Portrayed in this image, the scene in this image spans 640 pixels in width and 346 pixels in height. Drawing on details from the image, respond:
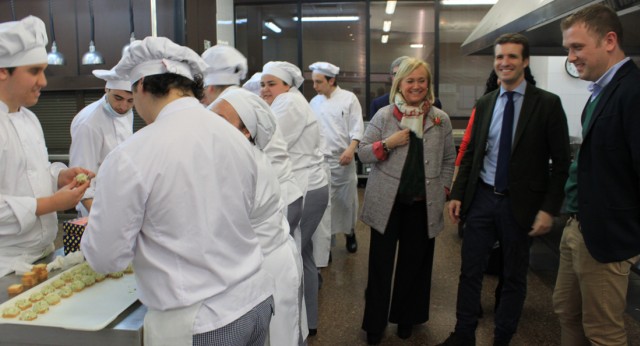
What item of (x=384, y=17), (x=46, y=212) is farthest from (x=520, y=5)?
(x=384, y=17)

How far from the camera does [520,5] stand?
3014 mm

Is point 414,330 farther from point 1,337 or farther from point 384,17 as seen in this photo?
point 384,17

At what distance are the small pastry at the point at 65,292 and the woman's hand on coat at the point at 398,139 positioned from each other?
162 centimetres

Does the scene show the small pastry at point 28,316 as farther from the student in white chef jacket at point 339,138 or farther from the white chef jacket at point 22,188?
the student in white chef jacket at point 339,138

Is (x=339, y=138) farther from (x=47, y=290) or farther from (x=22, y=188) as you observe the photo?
(x=47, y=290)

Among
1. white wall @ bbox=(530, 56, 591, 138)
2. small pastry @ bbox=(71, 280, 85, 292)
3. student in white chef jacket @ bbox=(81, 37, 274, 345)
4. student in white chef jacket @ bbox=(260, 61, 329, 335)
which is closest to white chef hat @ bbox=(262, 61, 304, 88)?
student in white chef jacket @ bbox=(260, 61, 329, 335)

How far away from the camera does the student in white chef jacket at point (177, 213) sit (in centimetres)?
116

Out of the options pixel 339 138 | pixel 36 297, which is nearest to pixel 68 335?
pixel 36 297

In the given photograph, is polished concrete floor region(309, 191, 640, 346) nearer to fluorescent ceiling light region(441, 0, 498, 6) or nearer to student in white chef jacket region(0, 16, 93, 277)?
student in white chef jacket region(0, 16, 93, 277)

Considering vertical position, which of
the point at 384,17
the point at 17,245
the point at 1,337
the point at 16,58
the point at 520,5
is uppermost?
the point at 384,17

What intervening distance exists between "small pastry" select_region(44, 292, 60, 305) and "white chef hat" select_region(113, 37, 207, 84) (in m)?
0.69

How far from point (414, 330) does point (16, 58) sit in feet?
7.93

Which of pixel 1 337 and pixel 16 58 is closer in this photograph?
pixel 1 337

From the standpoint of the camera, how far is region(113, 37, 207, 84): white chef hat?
1277 millimetres
